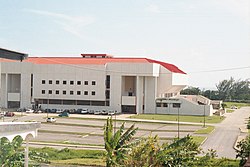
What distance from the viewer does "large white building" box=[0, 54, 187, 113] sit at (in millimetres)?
55750

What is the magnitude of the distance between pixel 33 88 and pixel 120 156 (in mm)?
45725

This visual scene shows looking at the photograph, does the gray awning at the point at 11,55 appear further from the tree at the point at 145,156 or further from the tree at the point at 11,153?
the tree at the point at 145,156

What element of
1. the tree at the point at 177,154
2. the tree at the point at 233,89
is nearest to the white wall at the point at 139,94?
the tree at the point at 177,154

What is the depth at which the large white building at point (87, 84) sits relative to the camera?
183 ft

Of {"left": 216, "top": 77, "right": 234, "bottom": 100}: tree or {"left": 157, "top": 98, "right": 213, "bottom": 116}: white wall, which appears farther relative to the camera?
{"left": 216, "top": 77, "right": 234, "bottom": 100}: tree

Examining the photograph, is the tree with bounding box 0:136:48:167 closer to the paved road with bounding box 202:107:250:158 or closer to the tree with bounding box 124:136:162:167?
the tree with bounding box 124:136:162:167

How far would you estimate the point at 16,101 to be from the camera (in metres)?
58.4

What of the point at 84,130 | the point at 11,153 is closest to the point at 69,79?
the point at 84,130

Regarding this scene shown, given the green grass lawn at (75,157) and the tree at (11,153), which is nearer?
the tree at (11,153)

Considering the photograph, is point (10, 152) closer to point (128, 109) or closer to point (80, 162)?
point (80, 162)

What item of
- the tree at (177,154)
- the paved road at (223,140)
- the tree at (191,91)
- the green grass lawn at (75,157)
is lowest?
the paved road at (223,140)

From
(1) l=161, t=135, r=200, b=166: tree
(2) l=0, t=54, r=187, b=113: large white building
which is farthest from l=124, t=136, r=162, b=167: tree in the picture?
(2) l=0, t=54, r=187, b=113: large white building

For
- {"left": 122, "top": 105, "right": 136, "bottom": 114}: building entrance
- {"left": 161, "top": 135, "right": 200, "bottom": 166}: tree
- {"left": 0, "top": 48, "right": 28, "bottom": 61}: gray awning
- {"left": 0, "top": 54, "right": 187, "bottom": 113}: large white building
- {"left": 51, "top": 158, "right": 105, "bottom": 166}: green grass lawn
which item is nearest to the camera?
{"left": 0, "top": 48, "right": 28, "bottom": 61}: gray awning

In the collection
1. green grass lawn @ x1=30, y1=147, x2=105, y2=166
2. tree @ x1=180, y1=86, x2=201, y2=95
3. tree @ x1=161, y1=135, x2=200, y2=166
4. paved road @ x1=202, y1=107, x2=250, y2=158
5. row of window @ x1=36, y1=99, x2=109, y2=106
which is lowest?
paved road @ x1=202, y1=107, x2=250, y2=158
